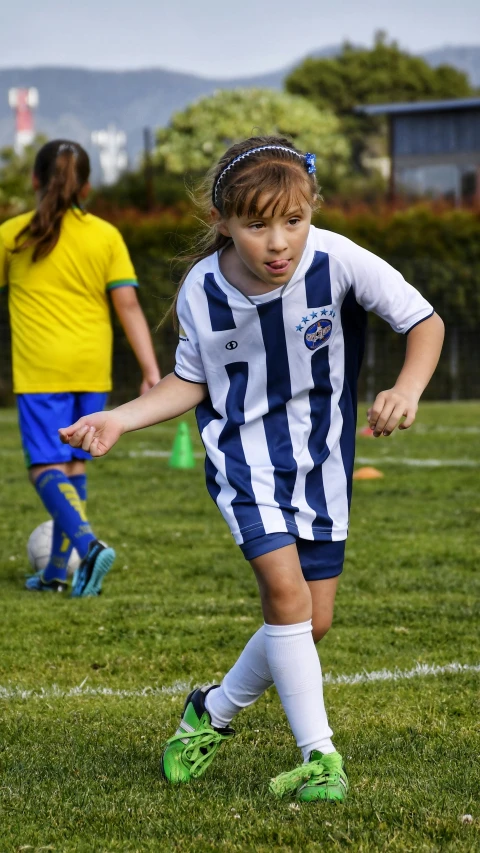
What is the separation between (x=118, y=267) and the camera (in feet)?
20.1

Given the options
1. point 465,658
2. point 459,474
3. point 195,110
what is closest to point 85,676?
point 465,658

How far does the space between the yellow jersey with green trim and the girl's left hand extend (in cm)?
333

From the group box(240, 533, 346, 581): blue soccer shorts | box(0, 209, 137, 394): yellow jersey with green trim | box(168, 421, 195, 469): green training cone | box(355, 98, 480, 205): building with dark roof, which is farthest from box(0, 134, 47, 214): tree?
box(240, 533, 346, 581): blue soccer shorts

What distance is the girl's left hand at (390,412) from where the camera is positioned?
287 centimetres

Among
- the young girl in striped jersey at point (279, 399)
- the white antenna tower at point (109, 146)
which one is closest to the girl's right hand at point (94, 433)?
the young girl in striped jersey at point (279, 399)

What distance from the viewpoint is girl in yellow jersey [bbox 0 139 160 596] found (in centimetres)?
594

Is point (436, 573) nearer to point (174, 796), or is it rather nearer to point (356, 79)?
point (174, 796)

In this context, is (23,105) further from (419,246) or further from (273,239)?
(273,239)

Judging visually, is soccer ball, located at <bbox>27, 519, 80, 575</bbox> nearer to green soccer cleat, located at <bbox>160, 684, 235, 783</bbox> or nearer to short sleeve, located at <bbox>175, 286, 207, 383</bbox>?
green soccer cleat, located at <bbox>160, 684, 235, 783</bbox>

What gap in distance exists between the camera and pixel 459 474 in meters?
10.1

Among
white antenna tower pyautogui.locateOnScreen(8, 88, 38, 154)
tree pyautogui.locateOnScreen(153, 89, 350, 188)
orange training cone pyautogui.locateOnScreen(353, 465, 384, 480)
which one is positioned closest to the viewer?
orange training cone pyautogui.locateOnScreen(353, 465, 384, 480)

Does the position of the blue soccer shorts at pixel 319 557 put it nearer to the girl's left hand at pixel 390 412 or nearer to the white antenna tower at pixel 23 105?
the girl's left hand at pixel 390 412

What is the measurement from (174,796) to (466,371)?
16.5m

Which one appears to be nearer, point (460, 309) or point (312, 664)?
point (312, 664)
